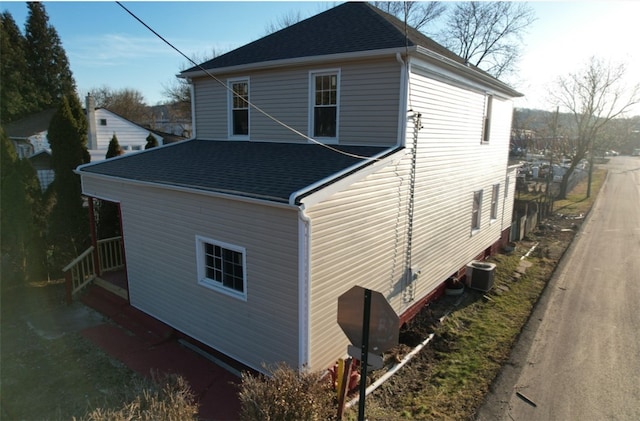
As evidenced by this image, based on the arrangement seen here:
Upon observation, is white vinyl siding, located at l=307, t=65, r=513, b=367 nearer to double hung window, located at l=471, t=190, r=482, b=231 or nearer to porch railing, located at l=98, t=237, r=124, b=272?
double hung window, located at l=471, t=190, r=482, b=231

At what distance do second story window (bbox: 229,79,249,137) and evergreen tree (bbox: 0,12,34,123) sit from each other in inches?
1542

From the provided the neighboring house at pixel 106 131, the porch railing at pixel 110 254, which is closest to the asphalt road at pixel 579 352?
the porch railing at pixel 110 254

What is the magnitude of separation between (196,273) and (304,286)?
268 cm

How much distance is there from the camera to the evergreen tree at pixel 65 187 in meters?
11.4

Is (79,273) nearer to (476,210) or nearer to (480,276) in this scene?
(480,276)

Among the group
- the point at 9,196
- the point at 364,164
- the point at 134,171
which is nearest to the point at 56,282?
the point at 9,196

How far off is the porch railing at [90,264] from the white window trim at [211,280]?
442cm

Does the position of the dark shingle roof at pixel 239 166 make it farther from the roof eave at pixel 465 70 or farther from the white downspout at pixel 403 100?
the roof eave at pixel 465 70

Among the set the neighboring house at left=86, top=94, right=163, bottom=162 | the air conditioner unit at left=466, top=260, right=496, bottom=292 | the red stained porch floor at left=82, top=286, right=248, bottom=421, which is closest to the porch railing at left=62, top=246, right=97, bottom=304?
the red stained porch floor at left=82, top=286, right=248, bottom=421

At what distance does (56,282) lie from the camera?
1149 centimetres

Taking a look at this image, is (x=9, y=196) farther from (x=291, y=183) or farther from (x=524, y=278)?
(x=524, y=278)

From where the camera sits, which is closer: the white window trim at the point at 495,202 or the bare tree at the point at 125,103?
the white window trim at the point at 495,202

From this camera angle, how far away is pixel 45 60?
143 feet

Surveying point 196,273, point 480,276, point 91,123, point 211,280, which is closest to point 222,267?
point 211,280
